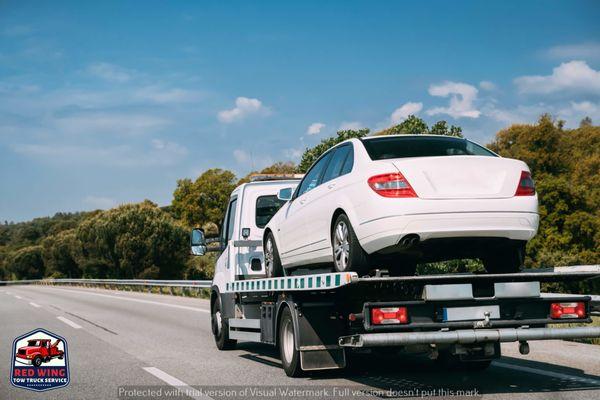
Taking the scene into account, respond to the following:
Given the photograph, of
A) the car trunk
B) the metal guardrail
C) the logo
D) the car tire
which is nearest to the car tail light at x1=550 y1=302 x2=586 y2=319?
the car tire

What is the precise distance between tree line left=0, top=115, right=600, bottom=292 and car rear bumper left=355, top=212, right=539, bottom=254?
27.6 metres

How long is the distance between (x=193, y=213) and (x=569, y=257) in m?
52.5

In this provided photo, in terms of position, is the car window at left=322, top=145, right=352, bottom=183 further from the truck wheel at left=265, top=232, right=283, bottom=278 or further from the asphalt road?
the asphalt road

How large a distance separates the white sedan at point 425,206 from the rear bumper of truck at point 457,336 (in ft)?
2.47

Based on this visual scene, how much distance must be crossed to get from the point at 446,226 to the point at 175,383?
132 inches

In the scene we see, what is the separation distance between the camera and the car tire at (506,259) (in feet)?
22.9

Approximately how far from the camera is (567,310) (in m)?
6.92

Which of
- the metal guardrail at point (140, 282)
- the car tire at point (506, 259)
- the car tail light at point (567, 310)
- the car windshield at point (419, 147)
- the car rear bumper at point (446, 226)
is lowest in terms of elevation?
the metal guardrail at point (140, 282)

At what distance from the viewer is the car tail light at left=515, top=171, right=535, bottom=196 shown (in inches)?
264

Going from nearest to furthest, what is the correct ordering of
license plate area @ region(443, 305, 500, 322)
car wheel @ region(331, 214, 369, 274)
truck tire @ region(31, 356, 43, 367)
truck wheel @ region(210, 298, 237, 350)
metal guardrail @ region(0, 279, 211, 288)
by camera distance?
license plate area @ region(443, 305, 500, 322)
car wheel @ region(331, 214, 369, 274)
truck tire @ region(31, 356, 43, 367)
truck wheel @ region(210, 298, 237, 350)
metal guardrail @ region(0, 279, 211, 288)

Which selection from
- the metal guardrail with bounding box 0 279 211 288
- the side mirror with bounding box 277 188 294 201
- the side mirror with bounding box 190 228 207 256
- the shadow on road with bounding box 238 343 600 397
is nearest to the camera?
the shadow on road with bounding box 238 343 600 397

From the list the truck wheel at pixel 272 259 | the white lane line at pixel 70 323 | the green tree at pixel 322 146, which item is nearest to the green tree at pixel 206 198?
the green tree at pixel 322 146

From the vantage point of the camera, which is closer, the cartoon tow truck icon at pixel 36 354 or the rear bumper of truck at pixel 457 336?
the rear bumper of truck at pixel 457 336

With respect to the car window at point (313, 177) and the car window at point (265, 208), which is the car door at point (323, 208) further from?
the car window at point (265, 208)
